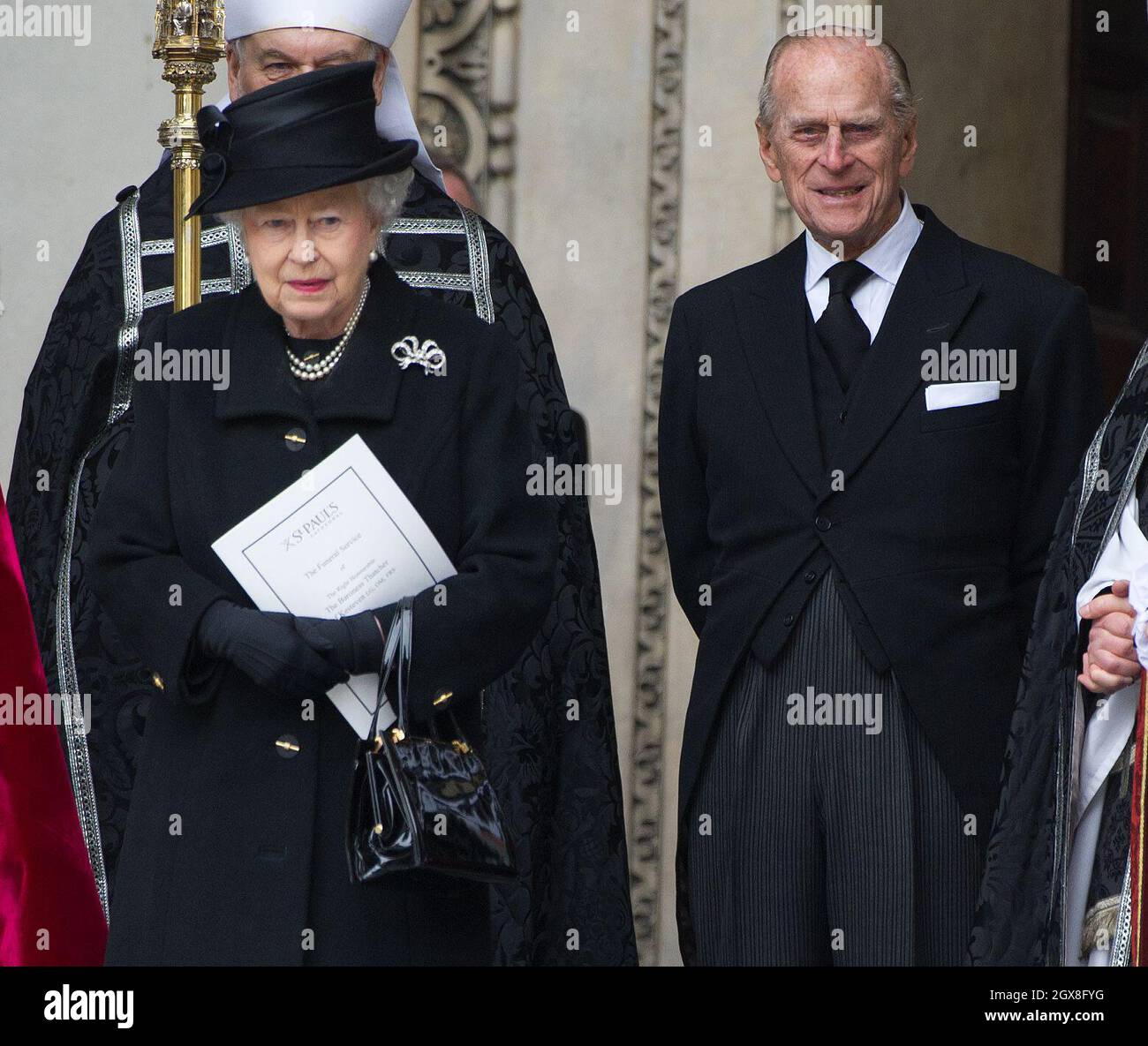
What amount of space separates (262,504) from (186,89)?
1158 millimetres

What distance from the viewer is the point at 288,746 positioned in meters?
3.66

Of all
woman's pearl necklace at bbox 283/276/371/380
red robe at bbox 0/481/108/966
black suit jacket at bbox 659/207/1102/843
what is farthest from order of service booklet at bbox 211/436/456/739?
black suit jacket at bbox 659/207/1102/843

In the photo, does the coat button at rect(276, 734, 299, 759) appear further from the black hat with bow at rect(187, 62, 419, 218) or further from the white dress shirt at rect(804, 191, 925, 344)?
the white dress shirt at rect(804, 191, 925, 344)

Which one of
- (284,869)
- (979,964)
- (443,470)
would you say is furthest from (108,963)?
(979,964)

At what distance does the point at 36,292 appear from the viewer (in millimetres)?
6543

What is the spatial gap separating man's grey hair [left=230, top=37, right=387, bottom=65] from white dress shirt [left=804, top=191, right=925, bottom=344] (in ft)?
2.93

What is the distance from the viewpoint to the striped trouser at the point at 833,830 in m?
4.34

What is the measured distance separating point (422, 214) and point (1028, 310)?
1169 mm

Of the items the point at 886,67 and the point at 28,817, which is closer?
the point at 28,817

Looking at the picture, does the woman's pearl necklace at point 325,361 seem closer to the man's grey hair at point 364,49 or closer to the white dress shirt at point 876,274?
the man's grey hair at point 364,49

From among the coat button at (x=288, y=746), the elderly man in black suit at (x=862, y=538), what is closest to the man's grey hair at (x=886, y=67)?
the elderly man in black suit at (x=862, y=538)

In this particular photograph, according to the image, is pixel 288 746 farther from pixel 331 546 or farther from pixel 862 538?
pixel 862 538

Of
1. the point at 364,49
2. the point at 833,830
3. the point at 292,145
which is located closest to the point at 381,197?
the point at 292,145

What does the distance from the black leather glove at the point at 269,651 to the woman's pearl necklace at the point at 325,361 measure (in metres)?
0.39
